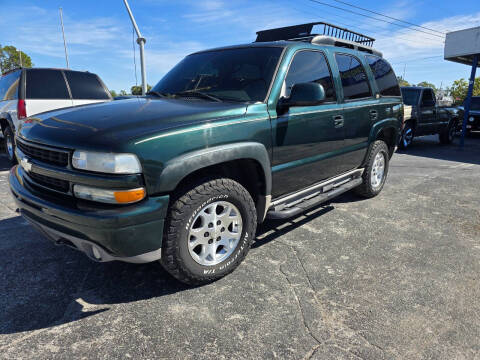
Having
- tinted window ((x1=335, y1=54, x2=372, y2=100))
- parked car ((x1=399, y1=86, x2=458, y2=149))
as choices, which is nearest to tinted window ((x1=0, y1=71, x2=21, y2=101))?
tinted window ((x1=335, y1=54, x2=372, y2=100))

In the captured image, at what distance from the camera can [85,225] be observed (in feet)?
6.50

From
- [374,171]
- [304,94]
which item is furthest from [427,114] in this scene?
[304,94]

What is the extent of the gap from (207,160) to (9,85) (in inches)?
260

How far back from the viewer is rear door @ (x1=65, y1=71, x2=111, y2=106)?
675cm

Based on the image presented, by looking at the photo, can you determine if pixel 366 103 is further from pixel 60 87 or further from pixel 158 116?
pixel 60 87

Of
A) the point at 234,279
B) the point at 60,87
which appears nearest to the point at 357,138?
the point at 234,279

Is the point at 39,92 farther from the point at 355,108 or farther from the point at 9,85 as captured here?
the point at 355,108

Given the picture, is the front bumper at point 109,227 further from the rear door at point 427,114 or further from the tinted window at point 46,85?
the rear door at point 427,114

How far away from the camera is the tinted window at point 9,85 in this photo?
21.0ft

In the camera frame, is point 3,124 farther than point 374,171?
Yes

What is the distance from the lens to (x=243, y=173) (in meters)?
2.75

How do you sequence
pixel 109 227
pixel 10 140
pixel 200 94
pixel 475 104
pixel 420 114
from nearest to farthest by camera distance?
1. pixel 109 227
2. pixel 200 94
3. pixel 10 140
4. pixel 420 114
5. pixel 475 104

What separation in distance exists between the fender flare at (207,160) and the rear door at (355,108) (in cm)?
146

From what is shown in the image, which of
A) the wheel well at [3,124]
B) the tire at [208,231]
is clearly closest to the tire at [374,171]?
the tire at [208,231]
